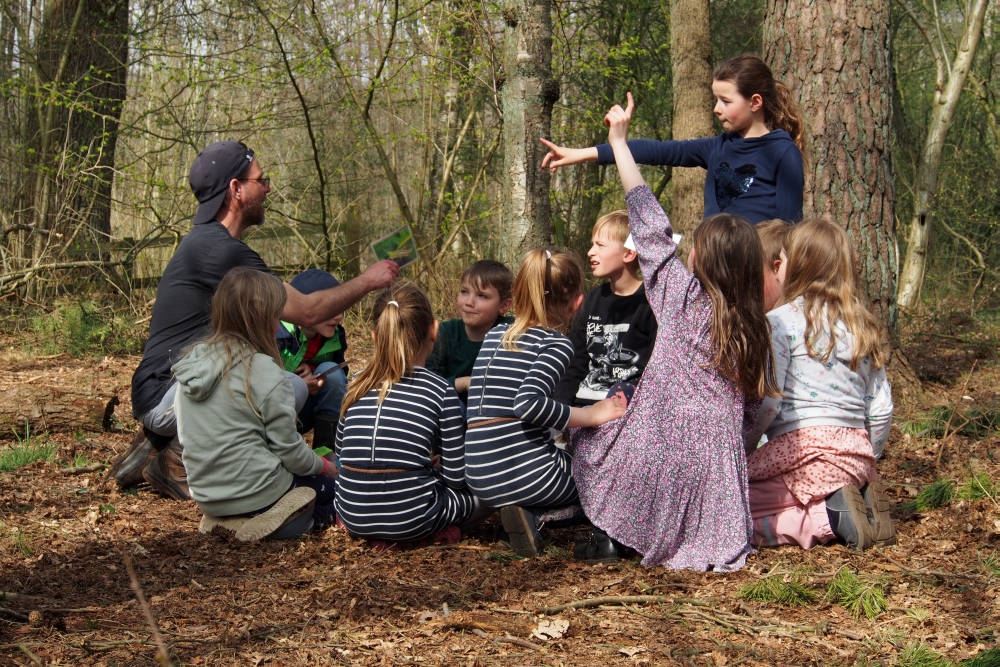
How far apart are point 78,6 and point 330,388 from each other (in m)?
7.03

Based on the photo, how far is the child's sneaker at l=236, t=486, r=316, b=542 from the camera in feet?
12.7

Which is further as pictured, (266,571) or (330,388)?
(330,388)

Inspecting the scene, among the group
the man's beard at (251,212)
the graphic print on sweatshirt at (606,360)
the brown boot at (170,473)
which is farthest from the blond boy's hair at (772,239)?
the brown boot at (170,473)

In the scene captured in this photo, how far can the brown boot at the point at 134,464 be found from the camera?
4707 mm

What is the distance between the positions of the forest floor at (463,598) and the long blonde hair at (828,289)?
815mm

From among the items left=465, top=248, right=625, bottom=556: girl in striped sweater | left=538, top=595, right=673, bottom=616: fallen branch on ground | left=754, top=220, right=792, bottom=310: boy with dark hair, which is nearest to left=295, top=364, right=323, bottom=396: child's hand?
left=465, top=248, right=625, bottom=556: girl in striped sweater

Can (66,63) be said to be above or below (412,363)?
above

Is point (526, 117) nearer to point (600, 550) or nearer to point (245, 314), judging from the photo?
point (245, 314)

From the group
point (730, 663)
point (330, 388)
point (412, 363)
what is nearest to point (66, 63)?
point (330, 388)

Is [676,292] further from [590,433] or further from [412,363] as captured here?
[412,363]

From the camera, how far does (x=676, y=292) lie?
3.37 m

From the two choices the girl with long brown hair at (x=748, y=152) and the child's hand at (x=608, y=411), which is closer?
the child's hand at (x=608, y=411)

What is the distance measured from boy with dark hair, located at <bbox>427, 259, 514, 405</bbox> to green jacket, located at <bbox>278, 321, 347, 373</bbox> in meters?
0.63

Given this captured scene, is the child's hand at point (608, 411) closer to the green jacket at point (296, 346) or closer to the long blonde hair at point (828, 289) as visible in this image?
the long blonde hair at point (828, 289)
